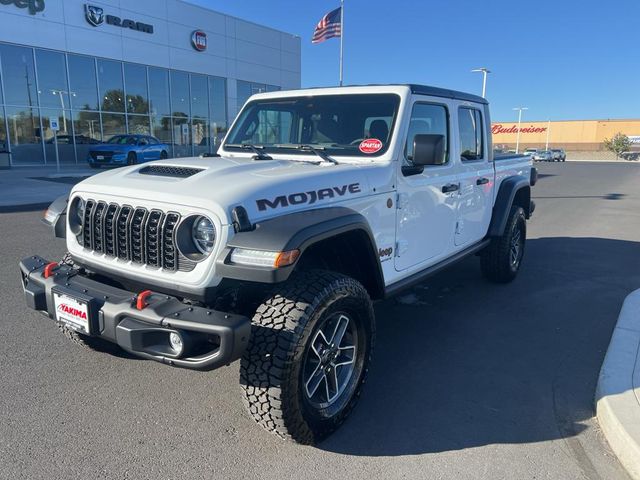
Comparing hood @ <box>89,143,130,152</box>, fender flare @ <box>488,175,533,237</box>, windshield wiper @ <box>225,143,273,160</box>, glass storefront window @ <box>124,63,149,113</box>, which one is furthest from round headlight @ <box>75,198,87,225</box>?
glass storefront window @ <box>124,63,149,113</box>

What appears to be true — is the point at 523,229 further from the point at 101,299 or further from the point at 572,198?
the point at 572,198

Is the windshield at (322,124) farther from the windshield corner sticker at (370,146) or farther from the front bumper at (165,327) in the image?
the front bumper at (165,327)

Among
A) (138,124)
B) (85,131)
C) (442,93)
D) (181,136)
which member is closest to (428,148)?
(442,93)

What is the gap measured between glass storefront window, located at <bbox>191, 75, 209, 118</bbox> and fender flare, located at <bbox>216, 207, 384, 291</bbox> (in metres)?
27.6

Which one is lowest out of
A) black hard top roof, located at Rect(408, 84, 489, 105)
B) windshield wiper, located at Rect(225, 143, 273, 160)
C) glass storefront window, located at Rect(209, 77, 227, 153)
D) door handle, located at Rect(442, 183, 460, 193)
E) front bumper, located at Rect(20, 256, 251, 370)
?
front bumper, located at Rect(20, 256, 251, 370)

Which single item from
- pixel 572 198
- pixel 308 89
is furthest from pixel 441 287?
pixel 572 198

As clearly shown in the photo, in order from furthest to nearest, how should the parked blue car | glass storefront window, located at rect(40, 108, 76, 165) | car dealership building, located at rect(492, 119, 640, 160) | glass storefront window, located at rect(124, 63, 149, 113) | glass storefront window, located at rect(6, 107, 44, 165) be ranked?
car dealership building, located at rect(492, 119, 640, 160) → glass storefront window, located at rect(124, 63, 149, 113) → glass storefront window, located at rect(40, 108, 76, 165) → glass storefront window, located at rect(6, 107, 44, 165) → the parked blue car

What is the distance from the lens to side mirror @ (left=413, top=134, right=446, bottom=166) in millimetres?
3375

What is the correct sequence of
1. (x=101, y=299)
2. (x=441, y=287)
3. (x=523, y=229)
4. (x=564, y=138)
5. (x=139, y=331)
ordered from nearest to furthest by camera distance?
(x=139, y=331) < (x=101, y=299) < (x=441, y=287) < (x=523, y=229) < (x=564, y=138)

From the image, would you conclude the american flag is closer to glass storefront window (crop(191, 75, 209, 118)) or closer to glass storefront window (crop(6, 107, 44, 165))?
glass storefront window (crop(191, 75, 209, 118))

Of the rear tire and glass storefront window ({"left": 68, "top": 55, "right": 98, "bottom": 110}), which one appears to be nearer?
the rear tire

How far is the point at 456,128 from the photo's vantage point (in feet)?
14.4

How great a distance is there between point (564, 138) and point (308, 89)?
322 ft

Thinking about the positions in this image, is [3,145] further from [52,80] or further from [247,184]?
[247,184]
